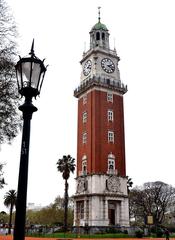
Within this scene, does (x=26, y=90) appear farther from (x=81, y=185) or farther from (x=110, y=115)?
(x=110, y=115)

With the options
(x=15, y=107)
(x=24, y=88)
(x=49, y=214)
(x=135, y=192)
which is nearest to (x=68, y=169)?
(x=135, y=192)

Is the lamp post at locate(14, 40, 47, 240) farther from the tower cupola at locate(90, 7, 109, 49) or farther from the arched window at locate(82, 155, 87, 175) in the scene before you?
the tower cupola at locate(90, 7, 109, 49)

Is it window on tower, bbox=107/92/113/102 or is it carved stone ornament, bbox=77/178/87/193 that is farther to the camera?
window on tower, bbox=107/92/113/102

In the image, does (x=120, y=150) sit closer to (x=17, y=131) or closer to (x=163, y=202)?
(x=163, y=202)

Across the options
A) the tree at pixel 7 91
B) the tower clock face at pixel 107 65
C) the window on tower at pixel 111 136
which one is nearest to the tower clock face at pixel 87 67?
the tower clock face at pixel 107 65

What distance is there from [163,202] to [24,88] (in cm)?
7738

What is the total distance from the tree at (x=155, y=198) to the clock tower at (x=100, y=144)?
24275 millimetres

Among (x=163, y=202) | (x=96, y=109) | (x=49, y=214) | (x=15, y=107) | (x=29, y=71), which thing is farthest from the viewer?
(x=49, y=214)

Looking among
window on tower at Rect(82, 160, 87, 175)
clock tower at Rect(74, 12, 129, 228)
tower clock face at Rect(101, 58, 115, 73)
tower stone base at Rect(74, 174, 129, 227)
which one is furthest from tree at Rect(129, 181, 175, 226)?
tower clock face at Rect(101, 58, 115, 73)

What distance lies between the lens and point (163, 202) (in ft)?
259

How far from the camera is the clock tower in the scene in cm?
5456

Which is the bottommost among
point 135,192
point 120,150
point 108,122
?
point 135,192

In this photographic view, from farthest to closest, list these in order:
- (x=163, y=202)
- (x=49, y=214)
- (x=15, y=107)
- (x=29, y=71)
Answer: (x=49, y=214) < (x=163, y=202) < (x=15, y=107) < (x=29, y=71)

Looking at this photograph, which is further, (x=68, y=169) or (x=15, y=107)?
(x=68, y=169)
